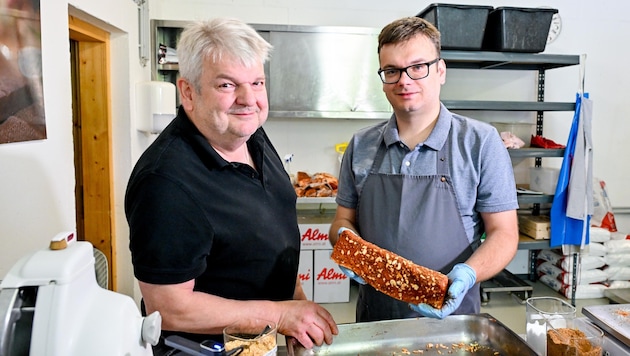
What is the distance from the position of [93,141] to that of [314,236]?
5.56 feet

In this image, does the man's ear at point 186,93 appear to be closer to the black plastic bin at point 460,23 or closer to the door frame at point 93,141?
the door frame at point 93,141

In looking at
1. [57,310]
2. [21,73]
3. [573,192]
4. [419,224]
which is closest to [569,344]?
[419,224]

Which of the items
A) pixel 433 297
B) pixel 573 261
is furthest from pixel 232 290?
pixel 573 261

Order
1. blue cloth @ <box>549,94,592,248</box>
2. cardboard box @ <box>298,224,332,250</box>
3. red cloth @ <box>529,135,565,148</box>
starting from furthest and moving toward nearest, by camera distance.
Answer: red cloth @ <box>529,135,565,148</box> → cardboard box @ <box>298,224,332,250</box> → blue cloth @ <box>549,94,592,248</box>

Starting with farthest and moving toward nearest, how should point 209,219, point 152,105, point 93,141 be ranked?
point 152,105
point 93,141
point 209,219

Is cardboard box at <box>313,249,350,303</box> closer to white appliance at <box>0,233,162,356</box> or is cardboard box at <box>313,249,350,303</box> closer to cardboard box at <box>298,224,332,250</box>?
cardboard box at <box>298,224,332,250</box>

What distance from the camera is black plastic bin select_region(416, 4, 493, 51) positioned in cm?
317

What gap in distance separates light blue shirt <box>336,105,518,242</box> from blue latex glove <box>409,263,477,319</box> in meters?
0.33

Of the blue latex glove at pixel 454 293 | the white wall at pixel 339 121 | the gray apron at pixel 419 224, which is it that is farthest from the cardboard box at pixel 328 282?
the blue latex glove at pixel 454 293

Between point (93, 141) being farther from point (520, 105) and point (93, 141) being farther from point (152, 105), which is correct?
point (520, 105)

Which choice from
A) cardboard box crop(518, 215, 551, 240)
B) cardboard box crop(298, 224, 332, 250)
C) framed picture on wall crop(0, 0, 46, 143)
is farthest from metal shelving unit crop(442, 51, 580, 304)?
framed picture on wall crop(0, 0, 46, 143)

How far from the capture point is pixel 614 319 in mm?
1176

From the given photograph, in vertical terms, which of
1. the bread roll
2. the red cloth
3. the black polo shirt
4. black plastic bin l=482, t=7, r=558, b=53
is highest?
black plastic bin l=482, t=7, r=558, b=53

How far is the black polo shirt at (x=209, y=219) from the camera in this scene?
1.07m
